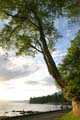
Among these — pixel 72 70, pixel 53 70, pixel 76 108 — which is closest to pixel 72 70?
pixel 72 70

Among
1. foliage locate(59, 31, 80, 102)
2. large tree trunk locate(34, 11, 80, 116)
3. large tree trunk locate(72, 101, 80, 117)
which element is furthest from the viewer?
large tree trunk locate(34, 11, 80, 116)

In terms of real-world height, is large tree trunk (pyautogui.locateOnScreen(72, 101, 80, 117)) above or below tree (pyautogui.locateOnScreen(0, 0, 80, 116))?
below

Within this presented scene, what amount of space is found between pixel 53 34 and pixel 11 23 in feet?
19.3

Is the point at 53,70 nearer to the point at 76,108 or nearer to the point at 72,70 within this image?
the point at 72,70

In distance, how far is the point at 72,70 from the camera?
3588 centimetres

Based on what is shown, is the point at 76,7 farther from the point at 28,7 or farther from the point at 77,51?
the point at 77,51

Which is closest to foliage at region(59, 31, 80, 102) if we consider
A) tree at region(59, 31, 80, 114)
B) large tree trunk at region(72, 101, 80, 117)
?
tree at region(59, 31, 80, 114)

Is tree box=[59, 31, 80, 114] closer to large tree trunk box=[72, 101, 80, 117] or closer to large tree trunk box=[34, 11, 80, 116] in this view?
large tree trunk box=[72, 101, 80, 117]

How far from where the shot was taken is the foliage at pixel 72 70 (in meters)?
32.7

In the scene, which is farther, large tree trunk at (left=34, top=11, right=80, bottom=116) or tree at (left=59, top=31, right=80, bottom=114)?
large tree trunk at (left=34, top=11, right=80, bottom=116)

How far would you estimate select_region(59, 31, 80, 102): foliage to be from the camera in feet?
107

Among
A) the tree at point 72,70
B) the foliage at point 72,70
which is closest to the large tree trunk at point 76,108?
the tree at point 72,70

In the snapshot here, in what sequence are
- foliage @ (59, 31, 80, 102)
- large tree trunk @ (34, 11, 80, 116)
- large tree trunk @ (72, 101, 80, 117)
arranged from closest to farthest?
1. foliage @ (59, 31, 80, 102)
2. large tree trunk @ (72, 101, 80, 117)
3. large tree trunk @ (34, 11, 80, 116)

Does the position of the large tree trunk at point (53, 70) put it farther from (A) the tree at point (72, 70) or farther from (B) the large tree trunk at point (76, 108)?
(A) the tree at point (72, 70)
